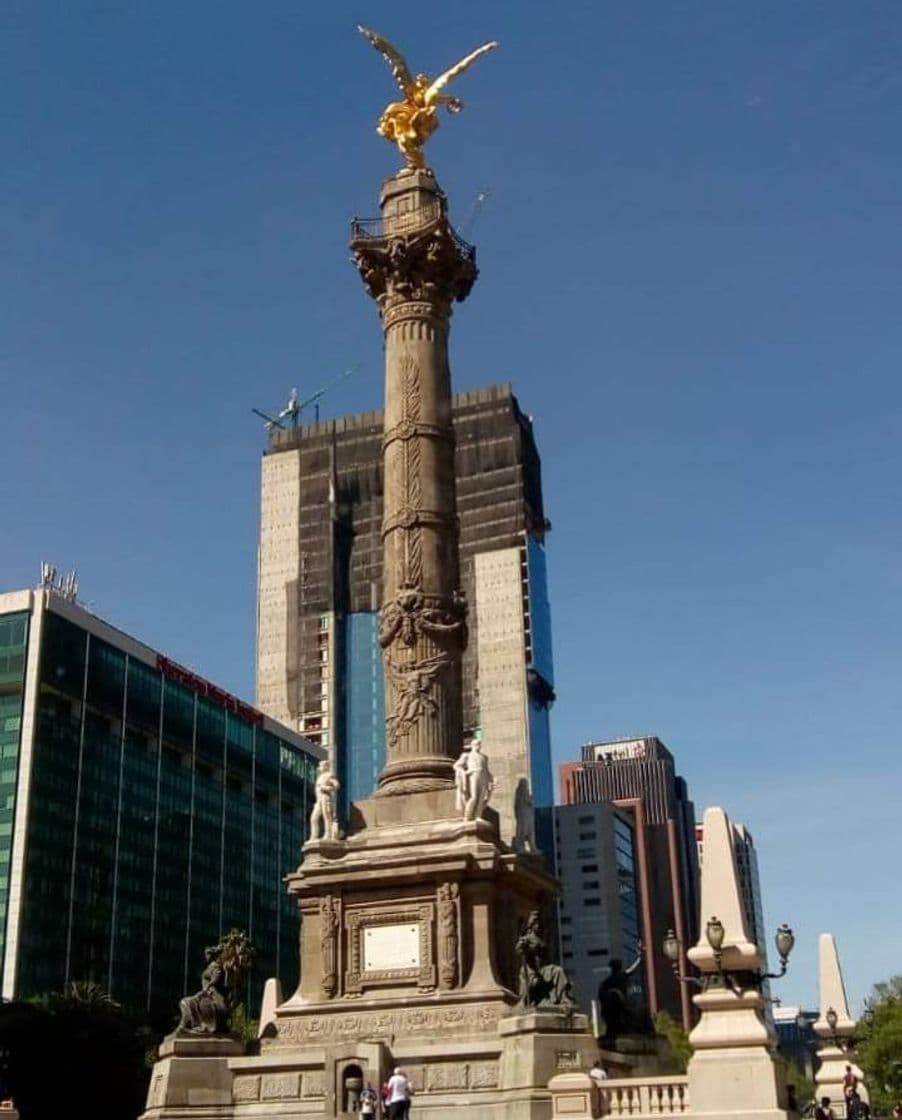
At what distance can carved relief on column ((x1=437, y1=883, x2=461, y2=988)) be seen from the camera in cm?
2805

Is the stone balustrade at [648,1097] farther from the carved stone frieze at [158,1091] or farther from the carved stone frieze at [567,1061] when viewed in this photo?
the carved stone frieze at [158,1091]

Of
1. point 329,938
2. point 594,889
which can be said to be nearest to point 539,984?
point 329,938

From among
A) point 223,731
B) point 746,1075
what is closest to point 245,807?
point 223,731

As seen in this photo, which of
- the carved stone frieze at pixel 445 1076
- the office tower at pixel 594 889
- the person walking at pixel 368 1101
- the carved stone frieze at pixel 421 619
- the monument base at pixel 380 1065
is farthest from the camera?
the office tower at pixel 594 889

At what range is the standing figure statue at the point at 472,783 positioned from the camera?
29.5m

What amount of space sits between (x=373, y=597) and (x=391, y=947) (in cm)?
11547

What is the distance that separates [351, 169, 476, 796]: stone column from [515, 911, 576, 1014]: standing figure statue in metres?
5.48

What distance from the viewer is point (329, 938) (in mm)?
29406

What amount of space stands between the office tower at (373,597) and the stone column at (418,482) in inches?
3970

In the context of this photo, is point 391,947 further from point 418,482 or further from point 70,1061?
point 70,1061

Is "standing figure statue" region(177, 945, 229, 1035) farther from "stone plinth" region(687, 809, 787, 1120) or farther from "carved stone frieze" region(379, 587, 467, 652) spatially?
"stone plinth" region(687, 809, 787, 1120)

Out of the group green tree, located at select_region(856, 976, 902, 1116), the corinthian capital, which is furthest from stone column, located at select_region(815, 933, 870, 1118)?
green tree, located at select_region(856, 976, 902, 1116)

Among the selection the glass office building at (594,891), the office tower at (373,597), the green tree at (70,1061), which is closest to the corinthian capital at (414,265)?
the green tree at (70,1061)

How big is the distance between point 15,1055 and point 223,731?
151ft
